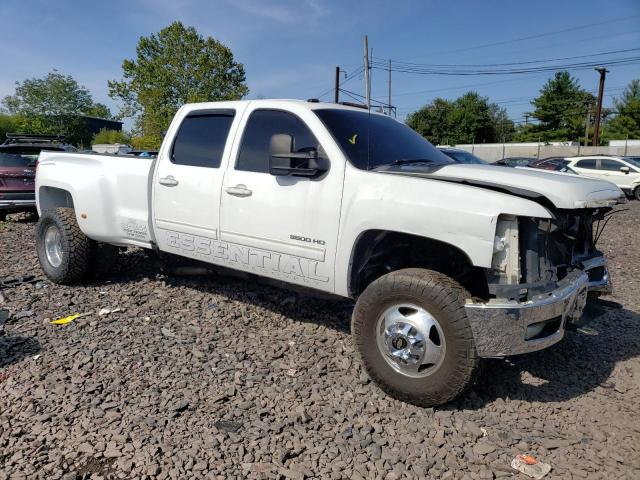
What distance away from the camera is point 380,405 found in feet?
10.8

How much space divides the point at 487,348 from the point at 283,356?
1.65 m

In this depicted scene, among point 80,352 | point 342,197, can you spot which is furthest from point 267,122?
point 80,352

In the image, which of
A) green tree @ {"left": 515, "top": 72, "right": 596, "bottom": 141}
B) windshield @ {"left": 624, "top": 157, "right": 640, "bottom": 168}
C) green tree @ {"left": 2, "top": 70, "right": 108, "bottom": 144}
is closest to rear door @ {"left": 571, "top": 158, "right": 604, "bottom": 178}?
windshield @ {"left": 624, "top": 157, "right": 640, "bottom": 168}

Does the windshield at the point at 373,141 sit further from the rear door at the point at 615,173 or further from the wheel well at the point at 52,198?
the rear door at the point at 615,173

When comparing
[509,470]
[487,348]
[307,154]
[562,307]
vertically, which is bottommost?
[509,470]

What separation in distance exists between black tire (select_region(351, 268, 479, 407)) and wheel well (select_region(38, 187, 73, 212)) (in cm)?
423

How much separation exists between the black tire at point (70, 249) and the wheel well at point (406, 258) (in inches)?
131

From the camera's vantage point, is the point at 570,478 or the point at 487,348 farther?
the point at 487,348

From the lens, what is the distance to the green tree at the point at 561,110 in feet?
228

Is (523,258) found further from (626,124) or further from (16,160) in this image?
(626,124)

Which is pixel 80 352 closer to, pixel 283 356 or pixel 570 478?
pixel 283 356

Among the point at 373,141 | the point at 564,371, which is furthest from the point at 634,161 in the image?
the point at 373,141

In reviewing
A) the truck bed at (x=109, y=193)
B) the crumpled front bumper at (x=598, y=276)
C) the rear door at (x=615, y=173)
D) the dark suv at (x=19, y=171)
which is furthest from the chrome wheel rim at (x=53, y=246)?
the rear door at (x=615, y=173)

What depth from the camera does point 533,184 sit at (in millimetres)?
3164
